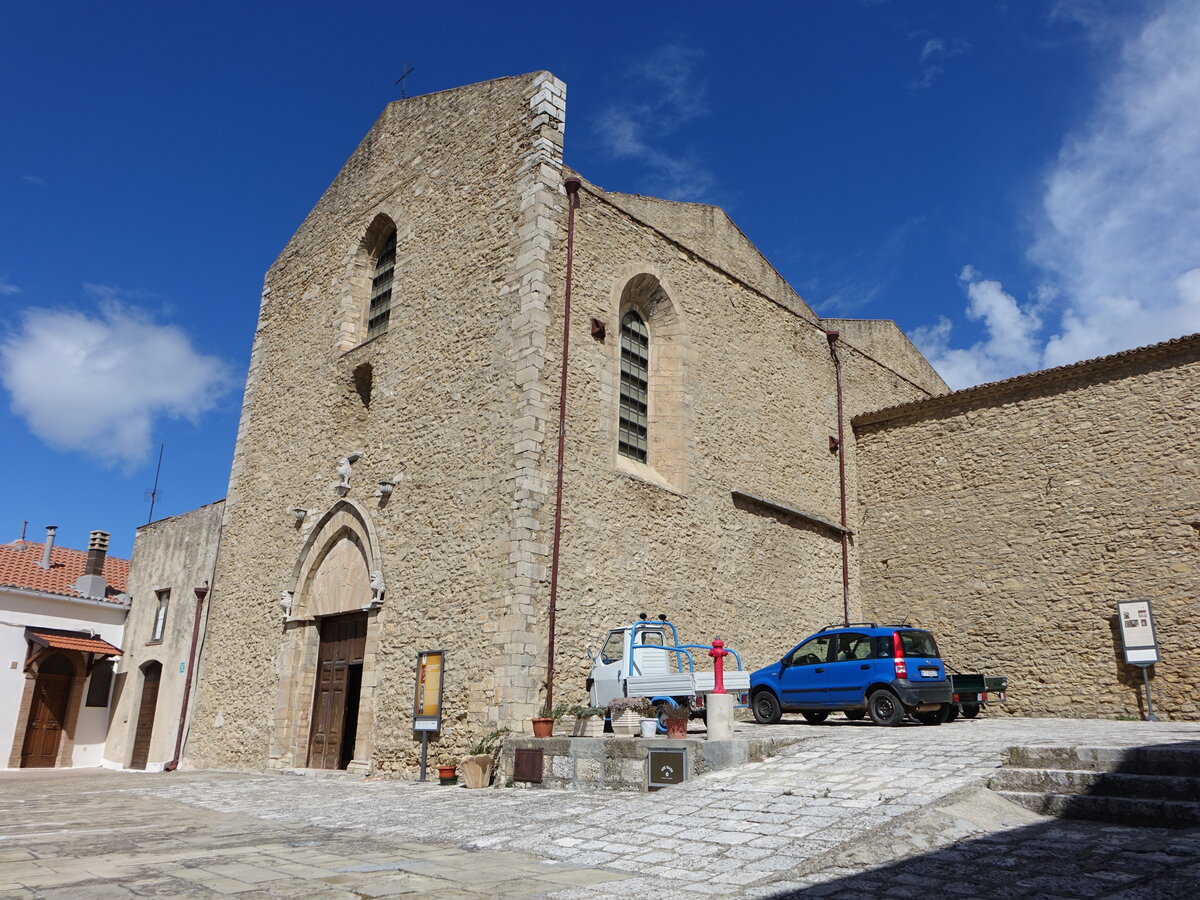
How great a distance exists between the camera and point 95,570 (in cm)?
2158

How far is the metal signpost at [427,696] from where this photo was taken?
11.2 metres

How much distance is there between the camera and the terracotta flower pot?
32.6ft

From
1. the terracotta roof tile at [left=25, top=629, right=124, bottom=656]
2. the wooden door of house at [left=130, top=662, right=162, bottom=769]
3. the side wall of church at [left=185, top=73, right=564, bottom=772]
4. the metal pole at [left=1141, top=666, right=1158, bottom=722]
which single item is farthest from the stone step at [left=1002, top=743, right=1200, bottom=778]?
the terracotta roof tile at [left=25, top=629, right=124, bottom=656]

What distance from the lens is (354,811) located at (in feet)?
26.7

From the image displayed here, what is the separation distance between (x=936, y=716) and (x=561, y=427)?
6149 millimetres

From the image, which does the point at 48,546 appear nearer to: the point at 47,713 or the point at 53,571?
the point at 53,571

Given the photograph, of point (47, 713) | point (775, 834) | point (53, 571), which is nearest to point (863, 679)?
point (775, 834)

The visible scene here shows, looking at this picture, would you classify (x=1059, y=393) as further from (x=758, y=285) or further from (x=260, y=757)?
(x=260, y=757)

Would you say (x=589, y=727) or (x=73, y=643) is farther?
(x=73, y=643)

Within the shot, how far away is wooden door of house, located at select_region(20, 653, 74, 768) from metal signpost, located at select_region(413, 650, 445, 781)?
12.0 m

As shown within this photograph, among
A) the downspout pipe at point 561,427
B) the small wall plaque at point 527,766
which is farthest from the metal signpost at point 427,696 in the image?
the small wall plaque at point 527,766

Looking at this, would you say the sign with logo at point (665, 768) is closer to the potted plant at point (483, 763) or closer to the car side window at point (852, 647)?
the potted plant at point (483, 763)

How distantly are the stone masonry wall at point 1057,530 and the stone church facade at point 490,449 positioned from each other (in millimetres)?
1480

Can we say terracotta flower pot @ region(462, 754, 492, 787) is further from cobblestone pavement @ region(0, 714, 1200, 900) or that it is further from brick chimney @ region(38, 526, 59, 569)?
brick chimney @ region(38, 526, 59, 569)
